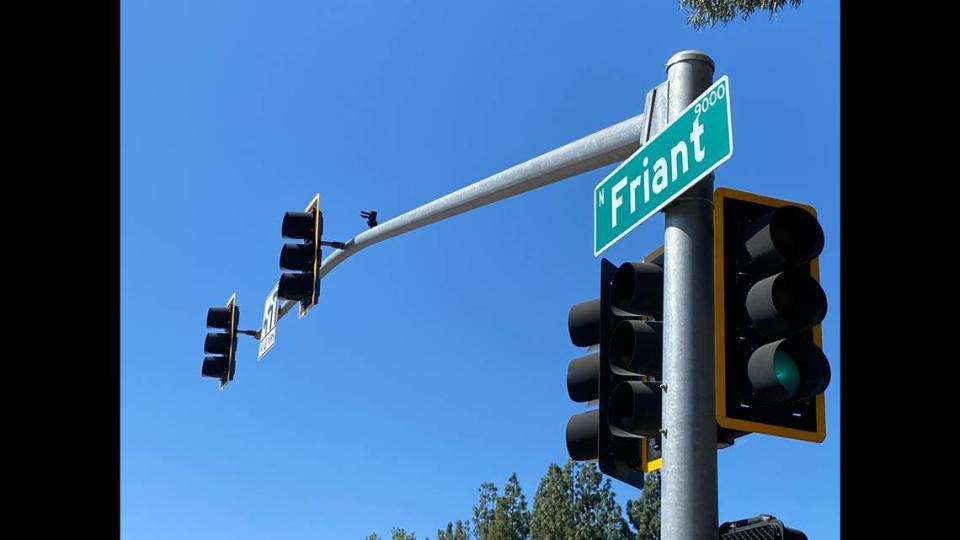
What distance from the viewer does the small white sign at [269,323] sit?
13.0 metres

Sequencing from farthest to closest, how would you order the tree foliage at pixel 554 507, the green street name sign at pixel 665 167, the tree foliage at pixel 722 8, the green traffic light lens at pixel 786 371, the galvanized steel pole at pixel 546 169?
1. the tree foliage at pixel 554 507
2. the tree foliage at pixel 722 8
3. the galvanized steel pole at pixel 546 169
4. the green street name sign at pixel 665 167
5. the green traffic light lens at pixel 786 371

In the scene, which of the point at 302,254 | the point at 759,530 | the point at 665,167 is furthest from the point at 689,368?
the point at 302,254

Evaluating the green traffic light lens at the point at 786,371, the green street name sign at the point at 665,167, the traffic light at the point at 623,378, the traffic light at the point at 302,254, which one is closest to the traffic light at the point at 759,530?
the green traffic light lens at the point at 786,371

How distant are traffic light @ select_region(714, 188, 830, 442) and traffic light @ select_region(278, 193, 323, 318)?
6648mm

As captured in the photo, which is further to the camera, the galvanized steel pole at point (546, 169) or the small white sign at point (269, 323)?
the small white sign at point (269, 323)

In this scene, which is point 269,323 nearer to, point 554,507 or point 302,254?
point 302,254

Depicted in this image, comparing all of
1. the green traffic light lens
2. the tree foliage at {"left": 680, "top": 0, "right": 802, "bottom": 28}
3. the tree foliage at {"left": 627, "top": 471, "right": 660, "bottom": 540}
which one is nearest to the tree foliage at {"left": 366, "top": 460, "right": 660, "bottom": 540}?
the tree foliage at {"left": 627, "top": 471, "right": 660, "bottom": 540}

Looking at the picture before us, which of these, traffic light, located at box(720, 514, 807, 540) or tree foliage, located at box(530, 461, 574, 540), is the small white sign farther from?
tree foliage, located at box(530, 461, 574, 540)

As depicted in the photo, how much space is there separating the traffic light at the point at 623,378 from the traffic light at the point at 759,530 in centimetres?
69

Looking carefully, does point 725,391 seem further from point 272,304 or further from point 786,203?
point 272,304

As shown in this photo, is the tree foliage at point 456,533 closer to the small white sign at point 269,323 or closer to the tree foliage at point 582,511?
the tree foliage at point 582,511

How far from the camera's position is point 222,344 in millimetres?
14289
